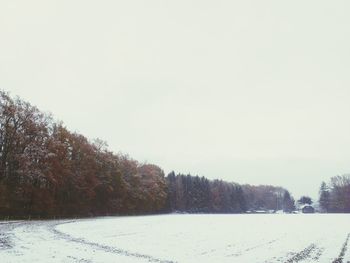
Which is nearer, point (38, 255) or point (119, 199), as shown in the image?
point (38, 255)

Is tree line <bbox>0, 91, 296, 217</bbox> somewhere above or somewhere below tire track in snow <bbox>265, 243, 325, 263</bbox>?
above

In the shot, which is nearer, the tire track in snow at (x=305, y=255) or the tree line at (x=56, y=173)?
the tire track in snow at (x=305, y=255)

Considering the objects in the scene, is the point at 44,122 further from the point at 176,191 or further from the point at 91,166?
the point at 176,191

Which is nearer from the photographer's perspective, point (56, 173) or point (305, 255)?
point (305, 255)

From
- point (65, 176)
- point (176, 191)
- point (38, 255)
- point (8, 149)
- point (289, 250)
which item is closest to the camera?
point (38, 255)

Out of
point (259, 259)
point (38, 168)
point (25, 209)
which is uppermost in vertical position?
point (38, 168)

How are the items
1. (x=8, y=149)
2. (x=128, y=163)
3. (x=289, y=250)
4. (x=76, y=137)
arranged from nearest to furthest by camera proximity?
(x=289, y=250) < (x=8, y=149) < (x=76, y=137) < (x=128, y=163)

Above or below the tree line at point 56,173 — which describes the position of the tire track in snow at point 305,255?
below

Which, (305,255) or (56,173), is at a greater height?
(56,173)

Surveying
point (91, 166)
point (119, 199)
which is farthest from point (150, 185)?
point (91, 166)

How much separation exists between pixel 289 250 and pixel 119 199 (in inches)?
3688

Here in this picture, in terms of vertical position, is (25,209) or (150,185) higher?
(150,185)

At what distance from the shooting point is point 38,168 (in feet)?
266

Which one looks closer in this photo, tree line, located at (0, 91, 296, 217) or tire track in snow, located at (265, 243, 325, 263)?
tire track in snow, located at (265, 243, 325, 263)
